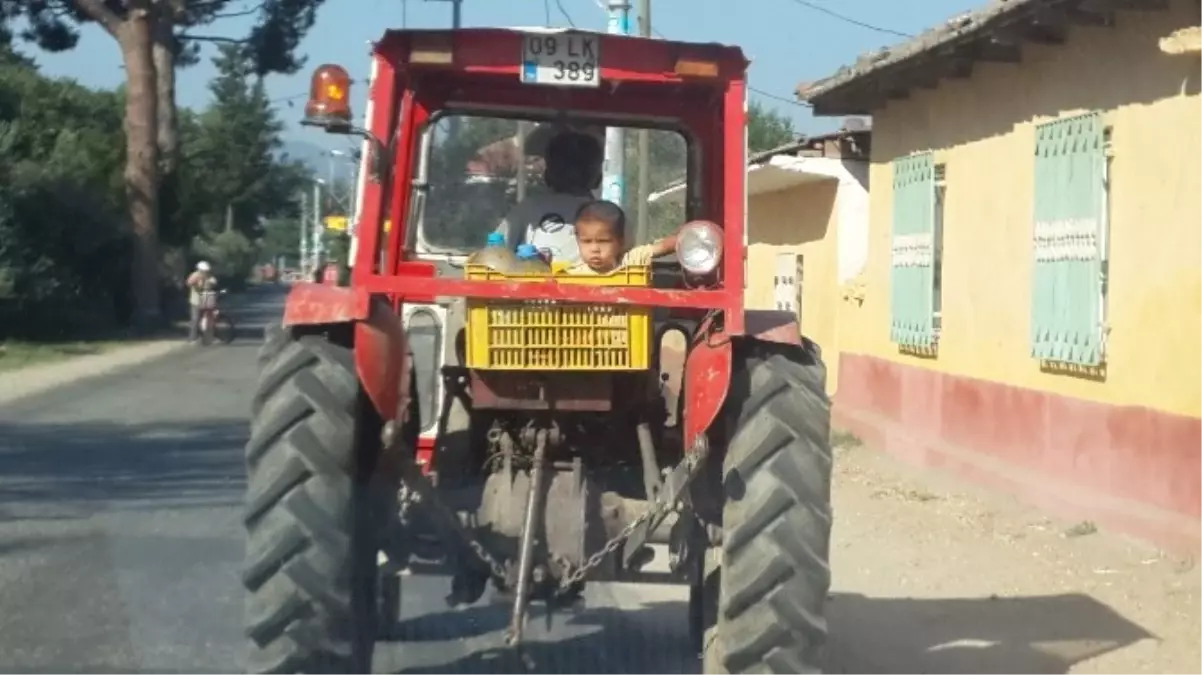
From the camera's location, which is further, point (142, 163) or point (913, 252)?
point (142, 163)

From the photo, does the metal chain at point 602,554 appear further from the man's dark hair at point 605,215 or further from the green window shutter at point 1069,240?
the green window shutter at point 1069,240

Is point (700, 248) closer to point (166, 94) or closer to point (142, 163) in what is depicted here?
point (142, 163)

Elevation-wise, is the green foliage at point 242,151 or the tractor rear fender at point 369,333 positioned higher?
the green foliage at point 242,151

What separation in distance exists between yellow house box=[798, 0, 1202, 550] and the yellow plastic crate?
16.5ft

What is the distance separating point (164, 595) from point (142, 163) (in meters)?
32.6

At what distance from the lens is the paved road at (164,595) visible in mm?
8086

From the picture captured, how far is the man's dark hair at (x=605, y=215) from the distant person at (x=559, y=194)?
568 millimetres

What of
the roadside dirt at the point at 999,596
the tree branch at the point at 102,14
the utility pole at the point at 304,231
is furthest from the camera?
the utility pole at the point at 304,231

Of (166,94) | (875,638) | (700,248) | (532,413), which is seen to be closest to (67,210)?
(166,94)

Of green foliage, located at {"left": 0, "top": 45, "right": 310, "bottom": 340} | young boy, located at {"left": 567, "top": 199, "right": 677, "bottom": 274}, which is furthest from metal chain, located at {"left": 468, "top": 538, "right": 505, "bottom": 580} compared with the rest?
green foliage, located at {"left": 0, "top": 45, "right": 310, "bottom": 340}

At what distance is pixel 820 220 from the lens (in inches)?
869

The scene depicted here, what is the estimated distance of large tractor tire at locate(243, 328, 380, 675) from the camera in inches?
232

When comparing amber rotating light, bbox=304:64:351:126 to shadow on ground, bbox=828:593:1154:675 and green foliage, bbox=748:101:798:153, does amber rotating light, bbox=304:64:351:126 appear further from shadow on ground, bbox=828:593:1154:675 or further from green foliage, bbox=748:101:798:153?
green foliage, bbox=748:101:798:153

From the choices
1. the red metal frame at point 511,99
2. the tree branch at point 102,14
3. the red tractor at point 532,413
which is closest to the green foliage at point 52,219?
the tree branch at point 102,14
